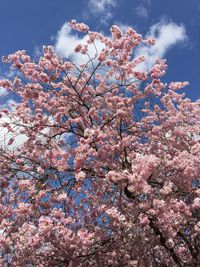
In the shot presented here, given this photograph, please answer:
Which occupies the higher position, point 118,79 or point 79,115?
point 118,79

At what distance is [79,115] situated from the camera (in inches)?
409

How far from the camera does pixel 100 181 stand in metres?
8.62

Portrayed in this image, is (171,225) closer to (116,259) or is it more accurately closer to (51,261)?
(116,259)

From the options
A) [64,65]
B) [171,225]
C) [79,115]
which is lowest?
[171,225]

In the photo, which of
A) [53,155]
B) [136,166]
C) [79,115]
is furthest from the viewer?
[79,115]

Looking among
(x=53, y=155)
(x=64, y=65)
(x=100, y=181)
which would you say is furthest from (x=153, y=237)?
(x=64, y=65)

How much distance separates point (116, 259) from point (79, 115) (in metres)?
3.65

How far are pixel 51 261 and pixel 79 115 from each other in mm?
3638

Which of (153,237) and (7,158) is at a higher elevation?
(7,158)

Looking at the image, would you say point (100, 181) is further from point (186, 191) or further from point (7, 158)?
point (7, 158)

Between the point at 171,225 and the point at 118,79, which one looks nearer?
the point at 171,225

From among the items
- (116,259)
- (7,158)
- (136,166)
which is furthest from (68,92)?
(116,259)

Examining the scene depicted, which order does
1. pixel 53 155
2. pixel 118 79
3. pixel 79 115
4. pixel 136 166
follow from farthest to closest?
pixel 118 79 < pixel 79 115 < pixel 53 155 < pixel 136 166

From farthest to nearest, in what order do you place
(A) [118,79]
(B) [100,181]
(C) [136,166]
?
(A) [118,79] → (B) [100,181] → (C) [136,166]
